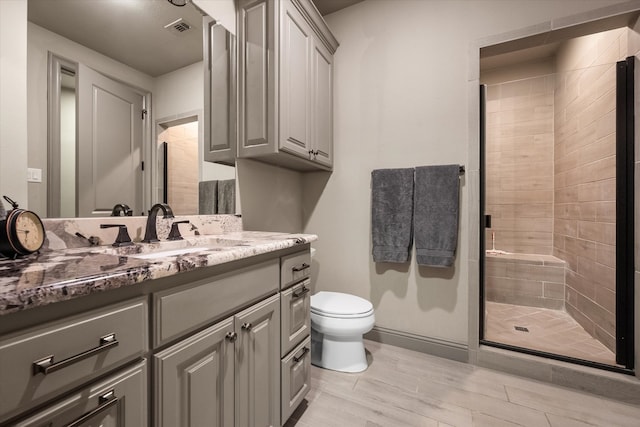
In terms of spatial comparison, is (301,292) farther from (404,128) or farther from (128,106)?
(404,128)

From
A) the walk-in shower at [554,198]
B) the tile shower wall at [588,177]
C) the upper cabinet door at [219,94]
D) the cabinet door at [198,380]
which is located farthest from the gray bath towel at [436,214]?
the cabinet door at [198,380]

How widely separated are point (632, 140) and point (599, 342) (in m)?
1.38

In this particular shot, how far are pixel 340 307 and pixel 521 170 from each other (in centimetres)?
Result: 260

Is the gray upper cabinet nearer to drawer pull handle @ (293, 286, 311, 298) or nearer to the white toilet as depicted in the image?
drawer pull handle @ (293, 286, 311, 298)

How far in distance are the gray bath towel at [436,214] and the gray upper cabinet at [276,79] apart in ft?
2.76

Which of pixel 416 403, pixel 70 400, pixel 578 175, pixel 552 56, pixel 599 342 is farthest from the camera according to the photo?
pixel 552 56

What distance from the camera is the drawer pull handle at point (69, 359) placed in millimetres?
491

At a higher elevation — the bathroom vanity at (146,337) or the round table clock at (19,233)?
the round table clock at (19,233)

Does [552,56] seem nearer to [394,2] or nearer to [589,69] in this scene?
[589,69]

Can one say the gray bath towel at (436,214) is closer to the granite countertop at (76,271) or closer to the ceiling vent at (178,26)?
the granite countertop at (76,271)

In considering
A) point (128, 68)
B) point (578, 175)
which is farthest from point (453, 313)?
point (128, 68)

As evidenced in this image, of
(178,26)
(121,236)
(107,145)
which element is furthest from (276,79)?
(121,236)

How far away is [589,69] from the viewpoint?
2.06 meters

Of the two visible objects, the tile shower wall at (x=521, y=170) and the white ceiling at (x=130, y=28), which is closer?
the white ceiling at (x=130, y=28)
